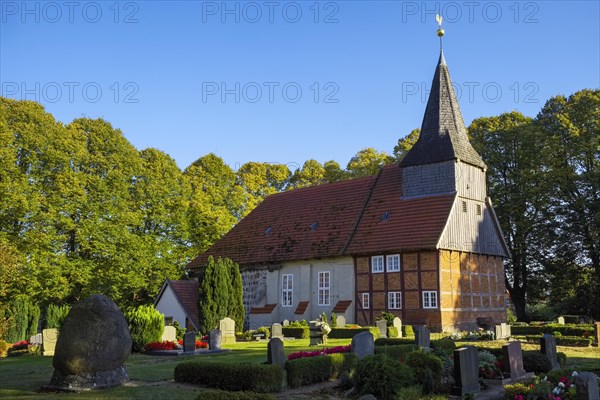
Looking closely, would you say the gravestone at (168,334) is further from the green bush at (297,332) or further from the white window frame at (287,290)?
the white window frame at (287,290)

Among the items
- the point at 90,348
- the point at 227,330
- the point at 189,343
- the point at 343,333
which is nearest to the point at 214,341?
the point at 189,343

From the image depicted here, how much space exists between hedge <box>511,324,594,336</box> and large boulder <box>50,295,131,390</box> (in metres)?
20.0

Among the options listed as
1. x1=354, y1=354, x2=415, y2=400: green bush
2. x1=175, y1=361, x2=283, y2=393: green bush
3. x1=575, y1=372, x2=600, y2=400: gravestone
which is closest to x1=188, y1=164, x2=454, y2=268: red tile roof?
x1=354, y1=354, x2=415, y2=400: green bush

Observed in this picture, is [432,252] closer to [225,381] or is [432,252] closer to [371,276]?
[371,276]

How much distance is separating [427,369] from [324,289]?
19470 mm

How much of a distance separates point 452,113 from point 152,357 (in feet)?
70.9

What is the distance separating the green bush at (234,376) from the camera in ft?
40.8

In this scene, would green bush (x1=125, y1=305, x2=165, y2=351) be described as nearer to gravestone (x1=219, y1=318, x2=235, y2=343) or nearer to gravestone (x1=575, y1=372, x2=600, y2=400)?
gravestone (x1=219, y1=318, x2=235, y2=343)

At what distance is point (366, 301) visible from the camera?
30.3 meters

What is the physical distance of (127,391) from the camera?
38.8 ft

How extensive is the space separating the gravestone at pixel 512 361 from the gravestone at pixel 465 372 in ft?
5.11

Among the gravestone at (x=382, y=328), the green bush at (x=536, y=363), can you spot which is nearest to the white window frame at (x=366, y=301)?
the gravestone at (x=382, y=328)

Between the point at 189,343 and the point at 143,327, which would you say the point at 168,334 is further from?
the point at 189,343

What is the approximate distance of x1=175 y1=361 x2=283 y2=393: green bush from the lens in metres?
12.4
